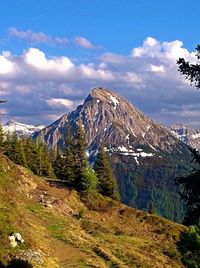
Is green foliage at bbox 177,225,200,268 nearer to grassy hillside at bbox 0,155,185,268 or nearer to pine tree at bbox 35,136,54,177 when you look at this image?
grassy hillside at bbox 0,155,185,268

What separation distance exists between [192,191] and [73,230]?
33.9 metres

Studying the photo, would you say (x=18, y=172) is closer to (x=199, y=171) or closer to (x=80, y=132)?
(x=80, y=132)

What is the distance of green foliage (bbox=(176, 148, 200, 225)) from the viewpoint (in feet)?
65.1

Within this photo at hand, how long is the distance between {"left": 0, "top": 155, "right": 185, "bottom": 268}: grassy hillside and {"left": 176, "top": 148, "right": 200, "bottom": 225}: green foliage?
567 inches

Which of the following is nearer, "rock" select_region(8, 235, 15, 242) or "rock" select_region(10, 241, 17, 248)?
"rock" select_region(10, 241, 17, 248)

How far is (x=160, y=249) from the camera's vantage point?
52.7m

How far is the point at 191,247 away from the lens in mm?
18000

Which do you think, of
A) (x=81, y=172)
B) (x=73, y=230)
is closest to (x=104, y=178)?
(x=81, y=172)

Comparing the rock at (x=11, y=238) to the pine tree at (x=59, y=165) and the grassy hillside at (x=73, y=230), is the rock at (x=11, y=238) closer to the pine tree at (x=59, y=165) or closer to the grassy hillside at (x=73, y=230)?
the grassy hillside at (x=73, y=230)

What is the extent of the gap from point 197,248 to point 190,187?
3100mm

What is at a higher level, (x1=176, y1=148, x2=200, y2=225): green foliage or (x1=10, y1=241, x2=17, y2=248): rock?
(x1=176, y1=148, x2=200, y2=225): green foliage

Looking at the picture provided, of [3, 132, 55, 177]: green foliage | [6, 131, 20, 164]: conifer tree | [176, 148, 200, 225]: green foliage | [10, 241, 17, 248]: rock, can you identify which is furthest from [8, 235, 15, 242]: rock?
[3, 132, 55, 177]: green foliage

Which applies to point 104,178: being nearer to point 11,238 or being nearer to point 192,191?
point 11,238

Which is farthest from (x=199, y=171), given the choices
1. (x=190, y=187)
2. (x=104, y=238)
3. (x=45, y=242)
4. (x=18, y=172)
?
(x=18, y=172)
